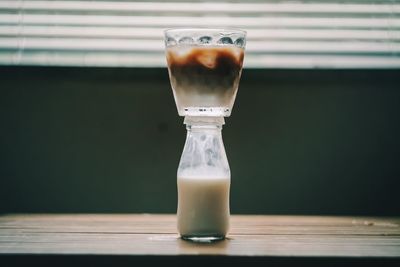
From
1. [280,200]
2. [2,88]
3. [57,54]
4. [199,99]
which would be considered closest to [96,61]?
[57,54]

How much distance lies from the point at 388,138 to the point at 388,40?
251 millimetres

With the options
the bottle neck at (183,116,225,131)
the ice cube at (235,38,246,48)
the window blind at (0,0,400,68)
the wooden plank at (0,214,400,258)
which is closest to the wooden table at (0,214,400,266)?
the wooden plank at (0,214,400,258)

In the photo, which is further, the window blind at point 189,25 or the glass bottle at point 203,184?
the window blind at point 189,25

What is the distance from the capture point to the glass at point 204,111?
973 millimetres

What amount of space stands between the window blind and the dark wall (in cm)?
4

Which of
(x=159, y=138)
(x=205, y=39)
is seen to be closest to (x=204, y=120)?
(x=205, y=39)

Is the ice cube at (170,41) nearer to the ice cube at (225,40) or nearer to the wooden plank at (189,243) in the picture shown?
the ice cube at (225,40)

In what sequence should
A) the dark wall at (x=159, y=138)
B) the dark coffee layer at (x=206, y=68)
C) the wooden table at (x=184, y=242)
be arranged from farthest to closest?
1. the dark wall at (x=159, y=138)
2. the dark coffee layer at (x=206, y=68)
3. the wooden table at (x=184, y=242)

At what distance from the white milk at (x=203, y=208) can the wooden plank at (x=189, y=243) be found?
0.03 meters

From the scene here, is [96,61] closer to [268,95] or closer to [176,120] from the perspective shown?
[176,120]

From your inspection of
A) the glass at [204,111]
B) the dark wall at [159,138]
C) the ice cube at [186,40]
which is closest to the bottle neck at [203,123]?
the glass at [204,111]

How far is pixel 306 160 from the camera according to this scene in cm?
165

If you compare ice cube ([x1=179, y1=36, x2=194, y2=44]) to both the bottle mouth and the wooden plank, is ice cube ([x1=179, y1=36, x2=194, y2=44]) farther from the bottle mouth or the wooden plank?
the wooden plank

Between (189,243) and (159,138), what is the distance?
705mm
